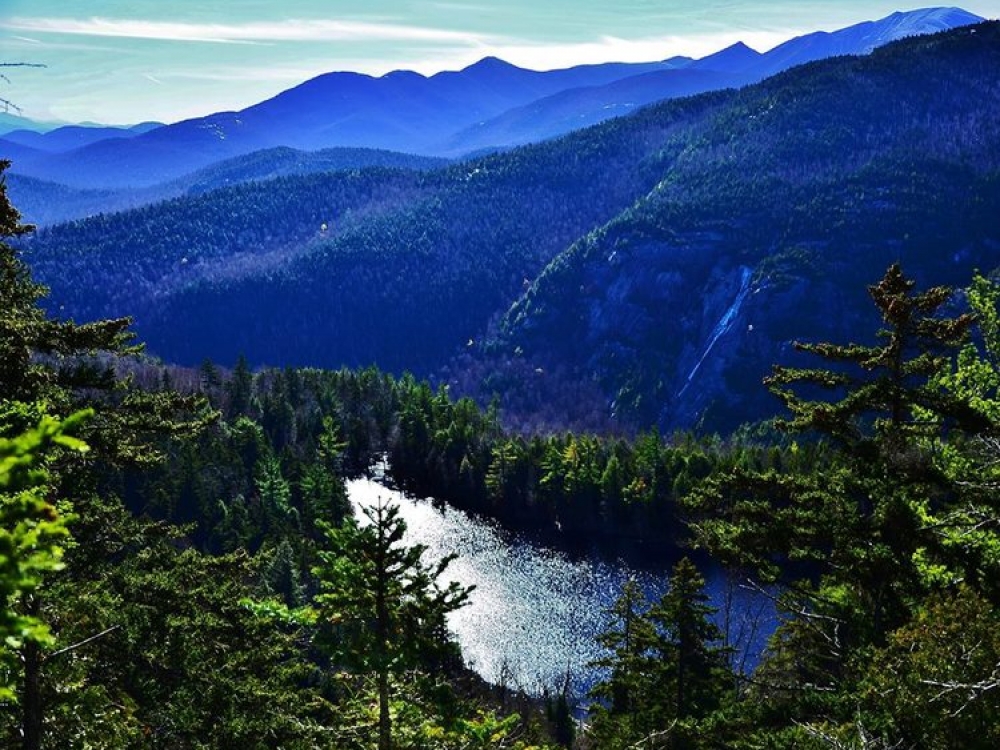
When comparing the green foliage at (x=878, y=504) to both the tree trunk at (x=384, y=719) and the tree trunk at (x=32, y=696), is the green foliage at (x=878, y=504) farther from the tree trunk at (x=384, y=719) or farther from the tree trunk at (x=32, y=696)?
the tree trunk at (x=32, y=696)

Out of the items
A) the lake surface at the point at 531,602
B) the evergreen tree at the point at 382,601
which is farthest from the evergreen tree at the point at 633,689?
the lake surface at the point at 531,602

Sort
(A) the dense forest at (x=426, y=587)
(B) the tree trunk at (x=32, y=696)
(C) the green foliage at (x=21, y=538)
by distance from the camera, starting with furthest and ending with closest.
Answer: (B) the tree trunk at (x=32, y=696), (A) the dense forest at (x=426, y=587), (C) the green foliage at (x=21, y=538)

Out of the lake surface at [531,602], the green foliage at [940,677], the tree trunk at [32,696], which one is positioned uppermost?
the green foliage at [940,677]

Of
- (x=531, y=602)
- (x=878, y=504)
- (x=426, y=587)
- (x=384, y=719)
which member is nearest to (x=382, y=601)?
(x=426, y=587)

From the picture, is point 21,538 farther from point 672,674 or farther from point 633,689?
point 633,689

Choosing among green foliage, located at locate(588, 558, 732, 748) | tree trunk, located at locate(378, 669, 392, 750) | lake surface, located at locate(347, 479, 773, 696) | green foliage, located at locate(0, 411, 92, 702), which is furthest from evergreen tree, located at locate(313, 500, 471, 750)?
lake surface, located at locate(347, 479, 773, 696)

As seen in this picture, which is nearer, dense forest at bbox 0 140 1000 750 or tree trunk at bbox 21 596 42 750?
dense forest at bbox 0 140 1000 750

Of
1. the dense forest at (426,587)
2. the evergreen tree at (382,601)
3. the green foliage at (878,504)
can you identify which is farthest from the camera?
the evergreen tree at (382,601)

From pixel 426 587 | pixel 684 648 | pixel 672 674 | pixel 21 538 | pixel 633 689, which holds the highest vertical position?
pixel 21 538

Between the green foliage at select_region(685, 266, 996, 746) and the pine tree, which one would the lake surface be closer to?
the pine tree

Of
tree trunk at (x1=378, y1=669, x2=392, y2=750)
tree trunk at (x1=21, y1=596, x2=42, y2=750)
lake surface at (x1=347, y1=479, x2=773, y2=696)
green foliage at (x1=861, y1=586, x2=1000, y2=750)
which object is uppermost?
green foliage at (x1=861, y1=586, x2=1000, y2=750)
